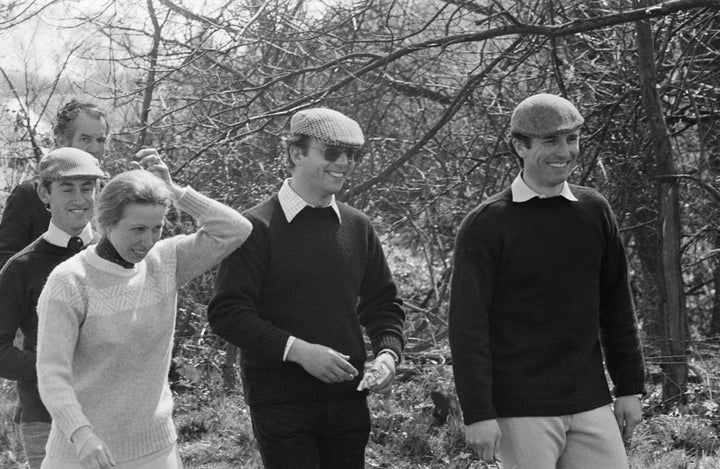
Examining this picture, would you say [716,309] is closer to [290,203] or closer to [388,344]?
[388,344]

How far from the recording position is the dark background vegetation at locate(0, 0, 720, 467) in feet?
21.0

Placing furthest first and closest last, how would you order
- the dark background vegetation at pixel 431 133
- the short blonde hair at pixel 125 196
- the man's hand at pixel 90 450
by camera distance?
the dark background vegetation at pixel 431 133 < the short blonde hair at pixel 125 196 < the man's hand at pixel 90 450

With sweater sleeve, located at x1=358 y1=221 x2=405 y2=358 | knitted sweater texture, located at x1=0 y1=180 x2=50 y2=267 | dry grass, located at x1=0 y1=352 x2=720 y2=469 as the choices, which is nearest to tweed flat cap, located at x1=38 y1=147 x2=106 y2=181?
knitted sweater texture, located at x1=0 y1=180 x2=50 y2=267

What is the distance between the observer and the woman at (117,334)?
3434 mm

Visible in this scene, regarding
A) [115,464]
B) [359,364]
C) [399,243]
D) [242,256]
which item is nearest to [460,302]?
[359,364]

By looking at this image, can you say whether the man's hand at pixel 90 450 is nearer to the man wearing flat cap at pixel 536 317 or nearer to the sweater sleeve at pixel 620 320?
the man wearing flat cap at pixel 536 317

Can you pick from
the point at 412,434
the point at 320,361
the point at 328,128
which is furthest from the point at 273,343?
the point at 412,434

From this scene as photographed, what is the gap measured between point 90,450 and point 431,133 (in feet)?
12.8

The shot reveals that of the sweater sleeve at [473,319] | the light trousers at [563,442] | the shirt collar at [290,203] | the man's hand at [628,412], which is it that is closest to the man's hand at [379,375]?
the sweater sleeve at [473,319]

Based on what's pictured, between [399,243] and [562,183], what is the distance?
15.8ft

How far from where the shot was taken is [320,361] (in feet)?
12.1

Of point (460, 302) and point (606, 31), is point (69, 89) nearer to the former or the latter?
point (606, 31)

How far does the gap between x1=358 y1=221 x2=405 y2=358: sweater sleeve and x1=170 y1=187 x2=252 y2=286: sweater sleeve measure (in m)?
0.57

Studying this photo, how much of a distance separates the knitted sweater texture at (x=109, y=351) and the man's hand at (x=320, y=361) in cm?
42
